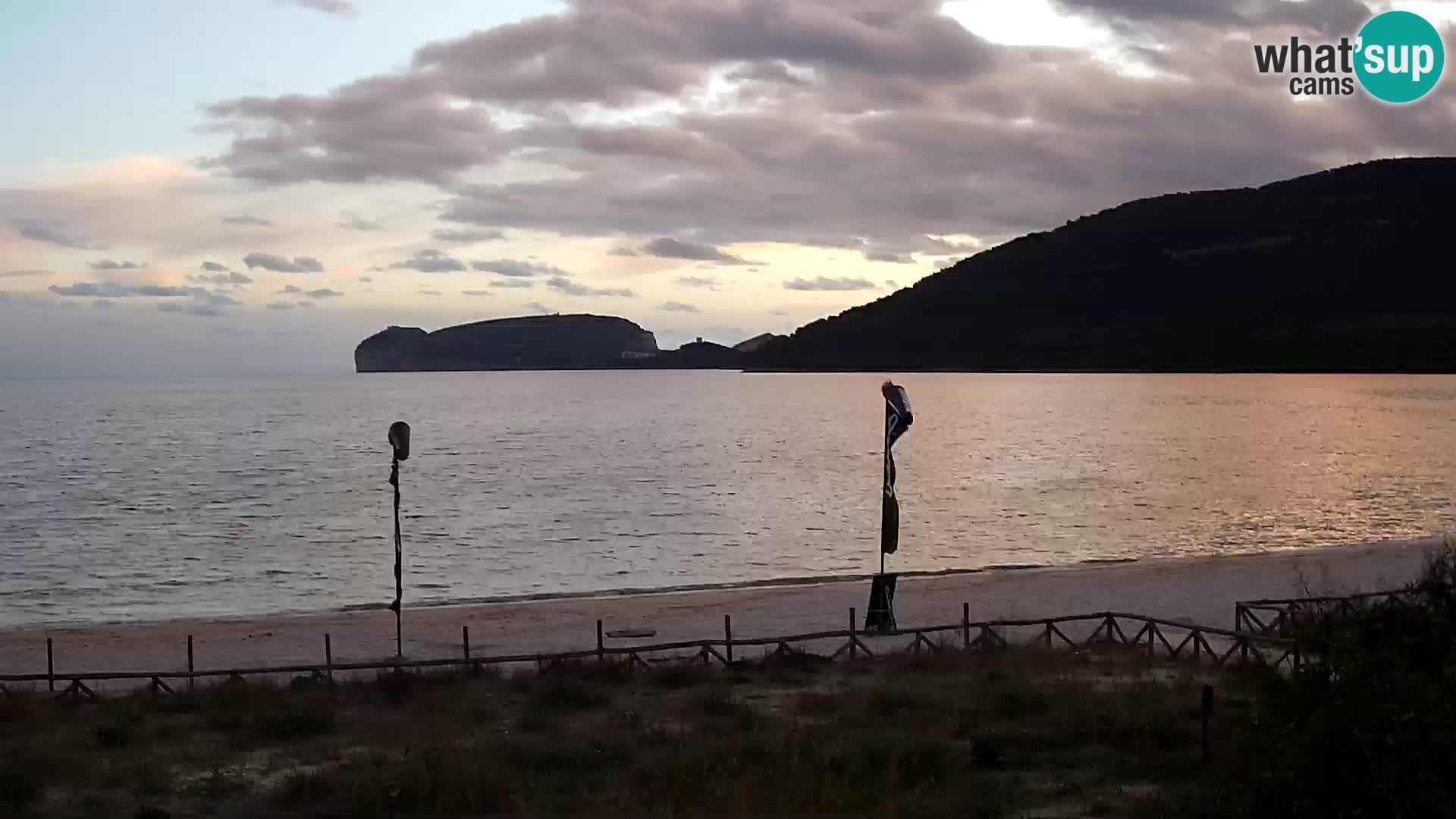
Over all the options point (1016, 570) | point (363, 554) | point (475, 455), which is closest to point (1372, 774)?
point (1016, 570)

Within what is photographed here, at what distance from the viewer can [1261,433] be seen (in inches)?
4033

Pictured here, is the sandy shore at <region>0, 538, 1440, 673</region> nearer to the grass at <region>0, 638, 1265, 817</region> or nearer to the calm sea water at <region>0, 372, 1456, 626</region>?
the calm sea water at <region>0, 372, 1456, 626</region>

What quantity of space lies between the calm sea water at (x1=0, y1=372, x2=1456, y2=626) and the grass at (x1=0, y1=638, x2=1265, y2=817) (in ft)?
69.7

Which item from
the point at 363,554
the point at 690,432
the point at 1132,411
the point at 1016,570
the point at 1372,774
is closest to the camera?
the point at 1372,774

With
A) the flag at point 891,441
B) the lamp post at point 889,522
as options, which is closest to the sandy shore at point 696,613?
the lamp post at point 889,522

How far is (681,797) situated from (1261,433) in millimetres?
102077

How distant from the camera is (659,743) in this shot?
1266 cm

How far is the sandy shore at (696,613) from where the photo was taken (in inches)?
1068

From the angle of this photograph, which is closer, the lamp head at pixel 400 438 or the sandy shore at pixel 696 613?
the lamp head at pixel 400 438

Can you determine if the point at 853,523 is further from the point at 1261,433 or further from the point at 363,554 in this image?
the point at 1261,433

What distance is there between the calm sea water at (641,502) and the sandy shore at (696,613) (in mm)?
3805

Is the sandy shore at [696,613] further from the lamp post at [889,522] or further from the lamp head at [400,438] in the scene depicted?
the lamp head at [400,438]

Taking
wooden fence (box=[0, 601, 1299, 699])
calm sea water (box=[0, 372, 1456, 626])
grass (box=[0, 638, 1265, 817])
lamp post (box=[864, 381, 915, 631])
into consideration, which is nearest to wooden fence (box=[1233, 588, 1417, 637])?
wooden fence (box=[0, 601, 1299, 699])

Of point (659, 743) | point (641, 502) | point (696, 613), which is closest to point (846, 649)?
point (659, 743)
